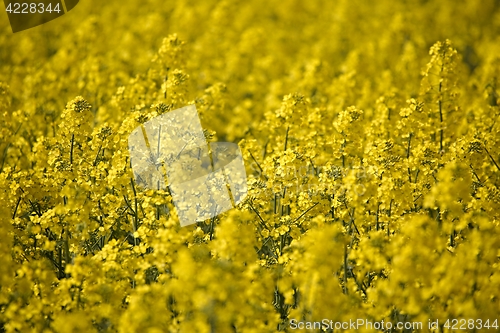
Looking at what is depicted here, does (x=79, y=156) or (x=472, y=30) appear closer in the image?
(x=79, y=156)

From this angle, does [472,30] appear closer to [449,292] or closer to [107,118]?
[107,118]

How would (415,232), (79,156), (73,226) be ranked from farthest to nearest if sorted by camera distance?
1. (79,156)
2. (73,226)
3. (415,232)

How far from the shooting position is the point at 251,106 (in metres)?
9.45

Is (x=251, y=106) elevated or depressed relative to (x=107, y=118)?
depressed

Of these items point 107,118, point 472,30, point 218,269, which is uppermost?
point 218,269

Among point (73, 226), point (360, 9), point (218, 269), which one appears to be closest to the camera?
point (218, 269)

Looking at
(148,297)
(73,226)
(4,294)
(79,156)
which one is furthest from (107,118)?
(148,297)

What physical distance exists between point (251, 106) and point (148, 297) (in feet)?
19.3

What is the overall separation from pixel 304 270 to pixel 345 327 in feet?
1.72

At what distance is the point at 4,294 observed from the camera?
4.31 metres

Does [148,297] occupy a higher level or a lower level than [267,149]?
higher

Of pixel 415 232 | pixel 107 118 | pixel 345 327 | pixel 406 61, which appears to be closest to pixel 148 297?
pixel 345 327

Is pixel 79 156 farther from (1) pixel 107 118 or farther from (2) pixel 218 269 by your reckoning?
(2) pixel 218 269

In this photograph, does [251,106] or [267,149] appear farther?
[251,106]
